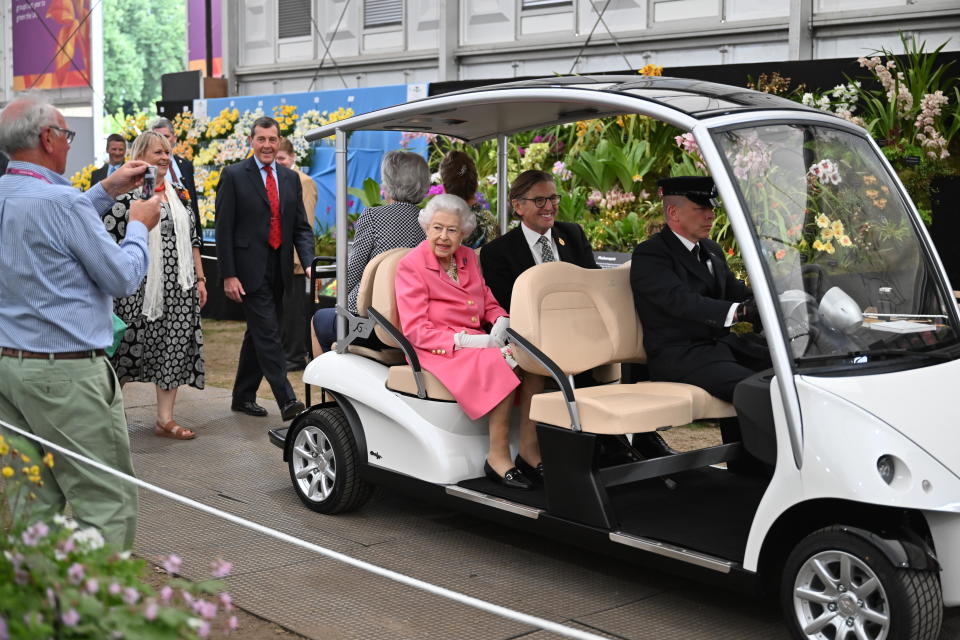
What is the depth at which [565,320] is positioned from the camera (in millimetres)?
4719

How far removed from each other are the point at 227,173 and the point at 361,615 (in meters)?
3.89

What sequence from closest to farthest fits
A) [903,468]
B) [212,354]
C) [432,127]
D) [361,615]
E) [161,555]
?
[903,468]
[361,615]
[161,555]
[432,127]
[212,354]

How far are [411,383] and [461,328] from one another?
0.34 m

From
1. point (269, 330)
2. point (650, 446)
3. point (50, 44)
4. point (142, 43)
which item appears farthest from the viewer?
point (142, 43)

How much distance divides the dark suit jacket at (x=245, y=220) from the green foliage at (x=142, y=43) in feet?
135

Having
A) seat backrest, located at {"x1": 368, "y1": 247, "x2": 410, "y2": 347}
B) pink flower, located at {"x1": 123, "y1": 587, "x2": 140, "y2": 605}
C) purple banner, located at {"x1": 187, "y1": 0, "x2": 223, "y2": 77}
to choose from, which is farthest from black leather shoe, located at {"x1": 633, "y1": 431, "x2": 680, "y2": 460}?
purple banner, located at {"x1": 187, "y1": 0, "x2": 223, "y2": 77}

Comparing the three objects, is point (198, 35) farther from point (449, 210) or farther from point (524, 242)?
point (449, 210)

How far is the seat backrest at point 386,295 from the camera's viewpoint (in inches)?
203

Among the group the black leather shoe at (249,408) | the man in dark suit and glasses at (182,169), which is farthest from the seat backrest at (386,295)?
the black leather shoe at (249,408)

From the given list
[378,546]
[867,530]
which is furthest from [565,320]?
[867,530]

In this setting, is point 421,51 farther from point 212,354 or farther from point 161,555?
point 161,555

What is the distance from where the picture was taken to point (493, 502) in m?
4.54

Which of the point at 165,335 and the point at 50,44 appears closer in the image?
the point at 165,335

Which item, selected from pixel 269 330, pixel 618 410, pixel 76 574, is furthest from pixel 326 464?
pixel 76 574
